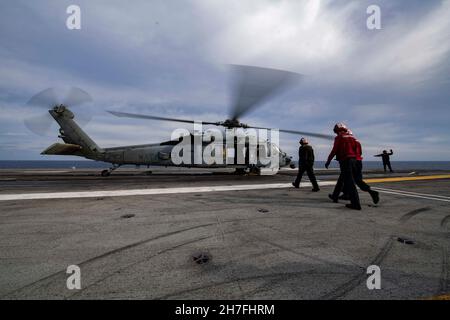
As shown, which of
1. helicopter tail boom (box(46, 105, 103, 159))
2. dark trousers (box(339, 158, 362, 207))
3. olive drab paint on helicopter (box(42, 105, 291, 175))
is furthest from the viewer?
olive drab paint on helicopter (box(42, 105, 291, 175))

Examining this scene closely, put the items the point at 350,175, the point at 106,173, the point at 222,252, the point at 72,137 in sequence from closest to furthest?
1. the point at 222,252
2. the point at 350,175
3. the point at 72,137
4. the point at 106,173

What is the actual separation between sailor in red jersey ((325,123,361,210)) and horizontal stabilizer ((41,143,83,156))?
14388 mm

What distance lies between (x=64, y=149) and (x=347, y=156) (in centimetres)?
1503

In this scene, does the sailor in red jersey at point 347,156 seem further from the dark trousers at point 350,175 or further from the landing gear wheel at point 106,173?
the landing gear wheel at point 106,173

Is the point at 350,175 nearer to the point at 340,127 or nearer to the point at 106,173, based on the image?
the point at 340,127

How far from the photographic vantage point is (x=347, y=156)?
499 centimetres

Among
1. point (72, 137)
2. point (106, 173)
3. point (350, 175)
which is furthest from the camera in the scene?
point (106, 173)

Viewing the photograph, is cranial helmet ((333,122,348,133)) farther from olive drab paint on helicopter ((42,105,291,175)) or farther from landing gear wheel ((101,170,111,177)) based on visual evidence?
landing gear wheel ((101,170,111,177))

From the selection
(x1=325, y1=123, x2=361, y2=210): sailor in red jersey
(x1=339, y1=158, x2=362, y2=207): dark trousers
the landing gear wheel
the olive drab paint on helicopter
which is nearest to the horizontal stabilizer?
the olive drab paint on helicopter

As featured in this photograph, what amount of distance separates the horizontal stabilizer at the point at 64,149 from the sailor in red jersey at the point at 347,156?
14.4 meters

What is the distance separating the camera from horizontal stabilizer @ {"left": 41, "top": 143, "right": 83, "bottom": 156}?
12414mm

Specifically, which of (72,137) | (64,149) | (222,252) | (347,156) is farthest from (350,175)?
(72,137)
